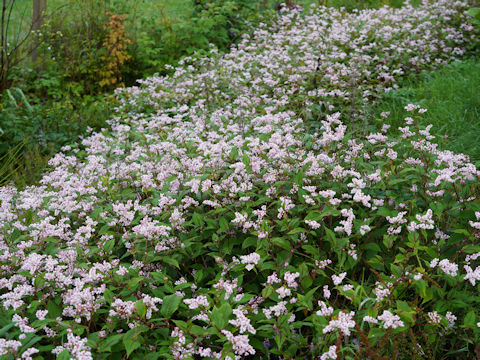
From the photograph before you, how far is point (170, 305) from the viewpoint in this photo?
7.72ft

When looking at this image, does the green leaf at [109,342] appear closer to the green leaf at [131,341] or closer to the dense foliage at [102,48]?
the green leaf at [131,341]

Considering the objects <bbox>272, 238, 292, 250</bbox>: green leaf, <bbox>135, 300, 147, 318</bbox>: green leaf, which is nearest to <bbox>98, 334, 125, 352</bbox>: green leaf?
<bbox>135, 300, 147, 318</bbox>: green leaf

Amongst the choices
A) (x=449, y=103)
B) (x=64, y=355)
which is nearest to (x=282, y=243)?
(x=64, y=355)

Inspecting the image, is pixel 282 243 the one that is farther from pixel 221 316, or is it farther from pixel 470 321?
pixel 470 321

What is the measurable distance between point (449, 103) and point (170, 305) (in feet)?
14.9

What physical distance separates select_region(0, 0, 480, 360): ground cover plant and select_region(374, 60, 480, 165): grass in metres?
1.02

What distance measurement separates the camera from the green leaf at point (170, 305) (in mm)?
2320

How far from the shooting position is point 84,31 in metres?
8.96

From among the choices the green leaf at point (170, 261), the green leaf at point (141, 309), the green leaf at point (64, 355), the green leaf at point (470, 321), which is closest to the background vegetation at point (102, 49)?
the green leaf at point (170, 261)

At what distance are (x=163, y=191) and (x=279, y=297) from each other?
1.43 meters

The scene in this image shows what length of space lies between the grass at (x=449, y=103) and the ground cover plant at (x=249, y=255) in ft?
3.36

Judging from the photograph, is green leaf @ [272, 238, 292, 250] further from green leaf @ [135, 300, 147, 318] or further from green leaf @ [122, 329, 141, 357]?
green leaf @ [122, 329, 141, 357]

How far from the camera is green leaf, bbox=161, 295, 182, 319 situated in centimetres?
232

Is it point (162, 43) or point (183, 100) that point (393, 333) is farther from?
point (162, 43)
